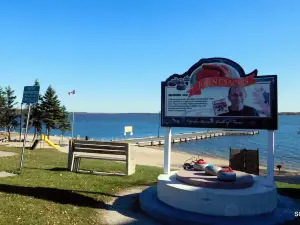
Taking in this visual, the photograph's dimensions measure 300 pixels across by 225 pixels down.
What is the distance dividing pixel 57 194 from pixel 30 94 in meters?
4.97

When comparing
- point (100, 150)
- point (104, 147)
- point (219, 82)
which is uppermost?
point (219, 82)

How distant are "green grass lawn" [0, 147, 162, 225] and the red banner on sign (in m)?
3.75

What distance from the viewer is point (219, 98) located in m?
8.66

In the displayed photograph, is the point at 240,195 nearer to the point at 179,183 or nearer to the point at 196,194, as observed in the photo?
the point at 196,194

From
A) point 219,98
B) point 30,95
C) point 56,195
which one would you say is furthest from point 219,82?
point 30,95

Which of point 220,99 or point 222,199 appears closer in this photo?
point 222,199

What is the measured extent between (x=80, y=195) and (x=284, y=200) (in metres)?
5.47

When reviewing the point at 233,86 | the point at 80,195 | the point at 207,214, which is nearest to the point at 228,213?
the point at 207,214

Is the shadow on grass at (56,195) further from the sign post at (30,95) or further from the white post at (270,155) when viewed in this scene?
the white post at (270,155)

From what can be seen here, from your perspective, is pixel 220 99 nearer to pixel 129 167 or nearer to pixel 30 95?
pixel 129 167

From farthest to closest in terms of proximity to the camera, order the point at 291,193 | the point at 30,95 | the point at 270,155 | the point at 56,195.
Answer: the point at 30,95 → the point at 291,193 → the point at 56,195 → the point at 270,155

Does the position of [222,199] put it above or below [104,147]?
below

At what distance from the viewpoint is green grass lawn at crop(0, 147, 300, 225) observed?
6700 millimetres

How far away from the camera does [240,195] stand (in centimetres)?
686
